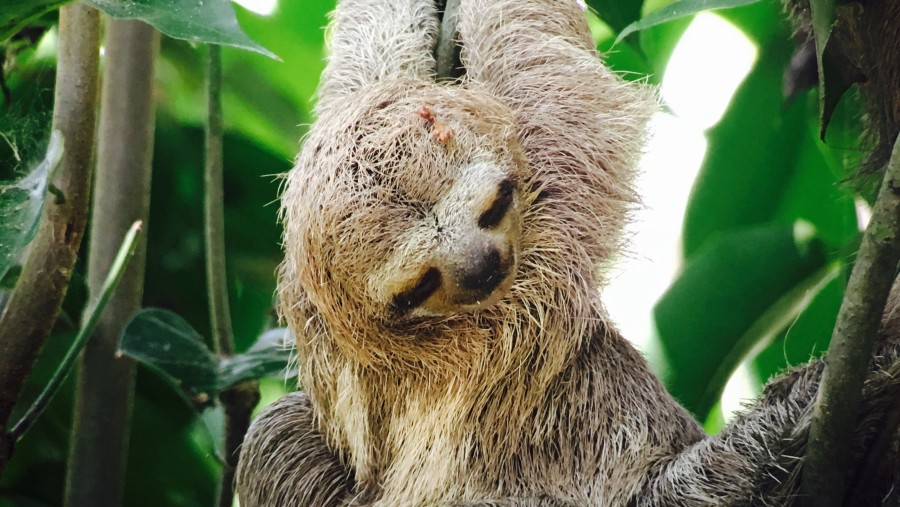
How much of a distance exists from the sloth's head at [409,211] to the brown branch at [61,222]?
59 centimetres

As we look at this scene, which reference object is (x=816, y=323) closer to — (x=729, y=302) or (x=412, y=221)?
(x=729, y=302)

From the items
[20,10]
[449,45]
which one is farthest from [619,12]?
[20,10]

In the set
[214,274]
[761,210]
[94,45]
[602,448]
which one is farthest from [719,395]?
[94,45]

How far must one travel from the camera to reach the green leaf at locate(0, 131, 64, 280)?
3.41 feet

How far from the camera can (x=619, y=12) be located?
59.6 inches

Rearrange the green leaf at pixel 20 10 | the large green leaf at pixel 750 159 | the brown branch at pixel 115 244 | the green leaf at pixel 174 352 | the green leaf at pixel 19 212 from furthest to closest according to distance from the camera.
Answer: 1. the large green leaf at pixel 750 159
2. the brown branch at pixel 115 244
3. the green leaf at pixel 174 352
4. the green leaf at pixel 20 10
5. the green leaf at pixel 19 212

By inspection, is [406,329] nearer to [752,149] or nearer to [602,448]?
[602,448]

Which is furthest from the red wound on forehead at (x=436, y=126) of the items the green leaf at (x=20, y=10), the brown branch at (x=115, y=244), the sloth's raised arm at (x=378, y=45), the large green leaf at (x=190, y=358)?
the brown branch at (x=115, y=244)

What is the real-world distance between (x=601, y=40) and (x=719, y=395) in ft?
2.73

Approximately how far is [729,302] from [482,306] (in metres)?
0.80

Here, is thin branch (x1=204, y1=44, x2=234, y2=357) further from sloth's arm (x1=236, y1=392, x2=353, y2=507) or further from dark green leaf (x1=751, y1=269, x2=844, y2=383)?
dark green leaf (x1=751, y1=269, x2=844, y2=383)

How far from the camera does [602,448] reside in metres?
1.15

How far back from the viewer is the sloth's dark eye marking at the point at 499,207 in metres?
0.99

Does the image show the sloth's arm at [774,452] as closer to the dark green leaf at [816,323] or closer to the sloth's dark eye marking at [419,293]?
the sloth's dark eye marking at [419,293]
